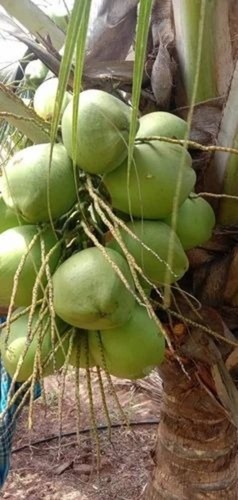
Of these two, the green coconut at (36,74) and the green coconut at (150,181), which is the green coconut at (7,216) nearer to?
the green coconut at (150,181)

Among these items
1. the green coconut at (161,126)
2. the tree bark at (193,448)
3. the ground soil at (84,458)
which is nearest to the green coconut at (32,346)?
the green coconut at (161,126)

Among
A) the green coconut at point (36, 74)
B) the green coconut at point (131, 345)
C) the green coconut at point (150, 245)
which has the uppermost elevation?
the green coconut at point (36, 74)

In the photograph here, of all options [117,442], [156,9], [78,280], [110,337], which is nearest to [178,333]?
[110,337]

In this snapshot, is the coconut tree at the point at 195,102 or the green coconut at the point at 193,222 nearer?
the green coconut at the point at 193,222

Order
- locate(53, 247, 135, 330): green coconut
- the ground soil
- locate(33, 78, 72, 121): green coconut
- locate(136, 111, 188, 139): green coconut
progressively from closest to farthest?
locate(53, 247, 135, 330): green coconut, locate(136, 111, 188, 139): green coconut, locate(33, 78, 72, 121): green coconut, the ground soil

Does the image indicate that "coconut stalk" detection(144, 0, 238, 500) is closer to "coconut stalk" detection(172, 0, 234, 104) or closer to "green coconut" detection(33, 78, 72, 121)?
"coconut stalk" detection(172, 0, 234, 104)

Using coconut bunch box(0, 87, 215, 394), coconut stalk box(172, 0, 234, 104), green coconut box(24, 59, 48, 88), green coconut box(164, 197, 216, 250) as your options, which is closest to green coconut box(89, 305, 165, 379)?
coconut bunch box(0, 87, 215, 394)

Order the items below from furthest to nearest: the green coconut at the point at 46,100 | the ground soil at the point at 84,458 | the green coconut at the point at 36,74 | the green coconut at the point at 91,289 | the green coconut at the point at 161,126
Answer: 1. the ground soil at the point at 84,458
2. the green coconut at the point at 36,74
3. the green coconut at the point at 46,100
4. the green coconut at the point at 161,126
5. the green coconut at the point at 91,289

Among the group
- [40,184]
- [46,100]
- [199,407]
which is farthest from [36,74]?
[199,407]
